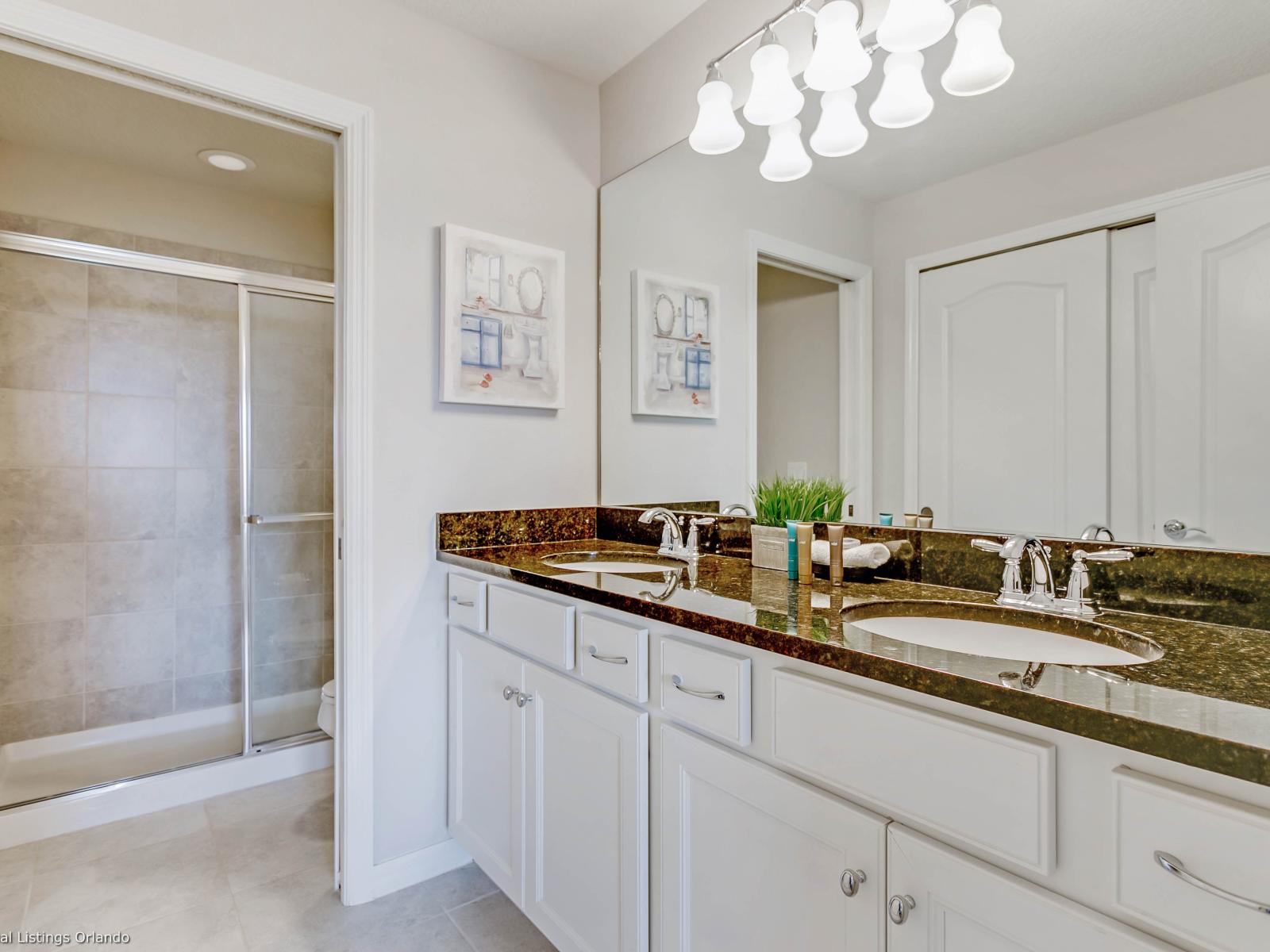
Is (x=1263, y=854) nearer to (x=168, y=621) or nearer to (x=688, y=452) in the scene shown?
(x=688, y=452)

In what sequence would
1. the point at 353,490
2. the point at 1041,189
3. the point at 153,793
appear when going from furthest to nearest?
the point at 153,793 < the point at 353,490 < the point at 1041,189

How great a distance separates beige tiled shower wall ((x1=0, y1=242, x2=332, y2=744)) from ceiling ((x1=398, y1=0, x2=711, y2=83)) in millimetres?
1572

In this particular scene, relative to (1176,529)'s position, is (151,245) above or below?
above

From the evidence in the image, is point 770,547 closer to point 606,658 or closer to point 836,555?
point 836,555

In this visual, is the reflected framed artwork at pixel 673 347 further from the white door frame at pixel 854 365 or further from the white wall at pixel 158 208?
the white wall at pixel 158 208

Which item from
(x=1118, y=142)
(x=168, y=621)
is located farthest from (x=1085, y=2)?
(x=168, y=621)

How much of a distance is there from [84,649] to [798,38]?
3.29 metres

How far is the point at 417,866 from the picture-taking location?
1.88 m

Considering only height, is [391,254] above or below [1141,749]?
above

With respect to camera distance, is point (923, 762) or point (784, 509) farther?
point (784, 509)

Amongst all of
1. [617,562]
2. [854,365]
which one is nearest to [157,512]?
[617,562]

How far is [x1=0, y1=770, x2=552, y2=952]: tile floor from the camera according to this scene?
5.39ft

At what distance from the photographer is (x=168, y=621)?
286 centimetres

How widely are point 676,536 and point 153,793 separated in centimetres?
196
